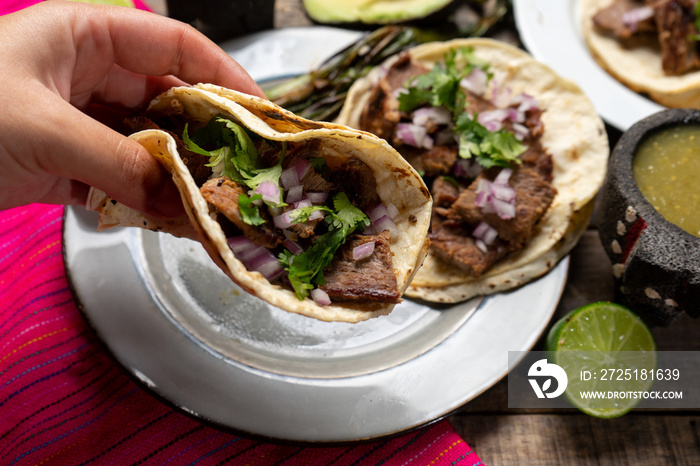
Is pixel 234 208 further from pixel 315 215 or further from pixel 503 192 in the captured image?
pixel 503 192

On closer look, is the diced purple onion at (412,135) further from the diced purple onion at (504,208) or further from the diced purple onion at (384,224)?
the diced purple onion at (384,224)

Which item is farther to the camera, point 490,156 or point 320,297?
point 490,156

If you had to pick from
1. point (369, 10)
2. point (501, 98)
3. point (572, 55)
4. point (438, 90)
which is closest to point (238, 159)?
point (438, 90)

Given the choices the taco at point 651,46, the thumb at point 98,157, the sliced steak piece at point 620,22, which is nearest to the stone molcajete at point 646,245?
the taco at point 651,46

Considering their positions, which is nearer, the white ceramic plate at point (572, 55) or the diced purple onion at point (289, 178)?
the diced purple onion at point (289, 178)

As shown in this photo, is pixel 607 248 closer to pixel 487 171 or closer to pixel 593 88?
pixel 487 171

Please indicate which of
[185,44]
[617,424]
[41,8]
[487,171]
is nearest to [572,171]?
[487,171]

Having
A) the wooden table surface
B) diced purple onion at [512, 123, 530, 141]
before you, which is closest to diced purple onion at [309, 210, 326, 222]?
the wooden table surface
